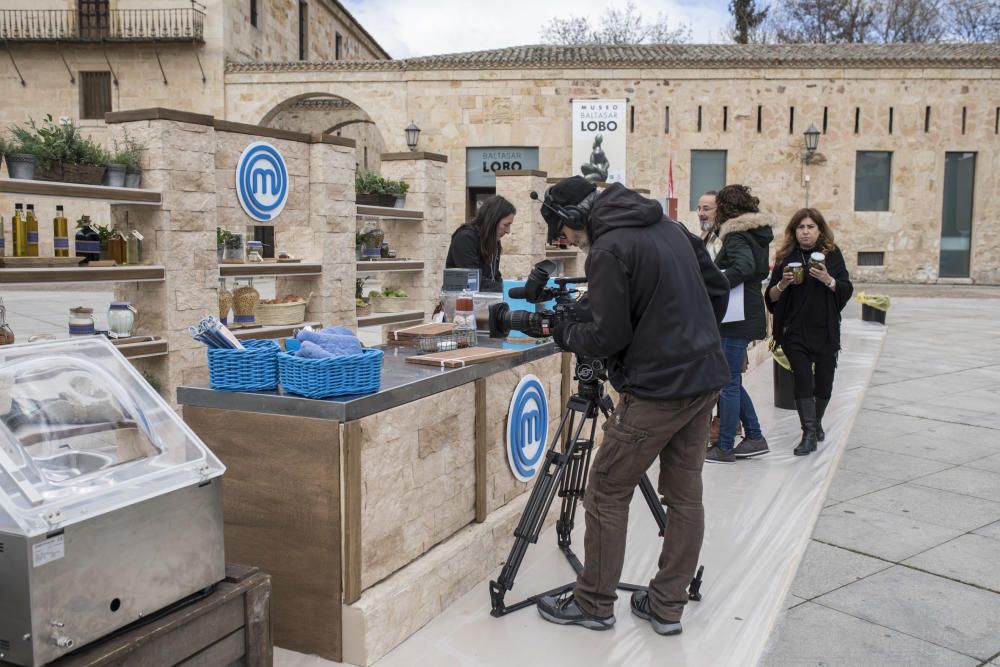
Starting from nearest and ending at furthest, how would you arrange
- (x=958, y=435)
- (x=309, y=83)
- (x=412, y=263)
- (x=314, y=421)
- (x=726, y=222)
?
(x=314, y=421) < (x=726, y=222) < (x=958, y=435) < (x=412, y=263) < (x=309, y=83)

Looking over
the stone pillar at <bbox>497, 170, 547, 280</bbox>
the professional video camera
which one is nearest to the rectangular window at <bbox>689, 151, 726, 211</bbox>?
the stone pillar at <bbox>497, 170, 547, 280</bbox>

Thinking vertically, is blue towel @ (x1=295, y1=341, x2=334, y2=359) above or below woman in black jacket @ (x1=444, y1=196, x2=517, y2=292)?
below

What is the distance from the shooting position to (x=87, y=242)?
493 centimetres

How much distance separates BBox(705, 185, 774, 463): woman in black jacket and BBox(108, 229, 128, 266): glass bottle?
3.72 meters

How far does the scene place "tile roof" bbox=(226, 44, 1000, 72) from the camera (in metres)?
25.1

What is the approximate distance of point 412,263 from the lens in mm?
8773

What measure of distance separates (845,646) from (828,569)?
80 cm

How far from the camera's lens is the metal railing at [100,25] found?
26.2 meters

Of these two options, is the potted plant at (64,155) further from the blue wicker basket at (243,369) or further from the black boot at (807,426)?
the black boot at (807,426)

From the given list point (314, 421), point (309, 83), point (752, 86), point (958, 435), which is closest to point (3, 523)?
point (314, 421)

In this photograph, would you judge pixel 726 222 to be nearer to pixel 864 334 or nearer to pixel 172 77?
pixel 864 334

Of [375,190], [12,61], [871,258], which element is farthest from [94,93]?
[871,258]

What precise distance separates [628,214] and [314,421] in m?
1.31

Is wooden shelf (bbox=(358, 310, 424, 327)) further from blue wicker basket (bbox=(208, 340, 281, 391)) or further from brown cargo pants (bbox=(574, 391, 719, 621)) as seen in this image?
brown cargo pants (bbox=(574, 391, 719, 621))
